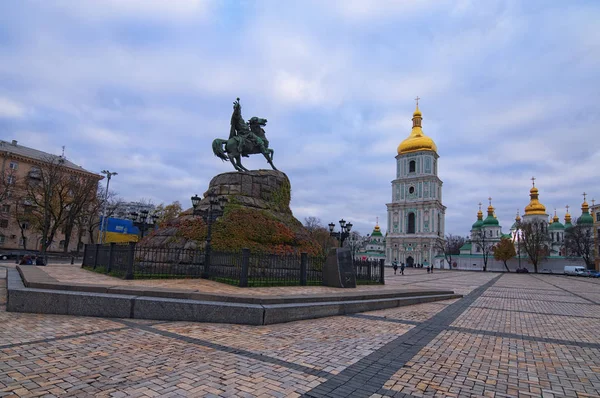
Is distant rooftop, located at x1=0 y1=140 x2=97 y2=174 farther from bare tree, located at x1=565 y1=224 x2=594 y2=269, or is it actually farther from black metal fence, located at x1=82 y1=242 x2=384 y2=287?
bare tree, located at x1=565 y1=224 x2=594 y2=269

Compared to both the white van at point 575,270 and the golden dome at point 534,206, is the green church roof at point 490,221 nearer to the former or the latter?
the golden dome at point 534,206

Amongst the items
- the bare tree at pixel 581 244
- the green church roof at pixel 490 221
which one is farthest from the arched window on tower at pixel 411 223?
the bare tree at pixel 581 244

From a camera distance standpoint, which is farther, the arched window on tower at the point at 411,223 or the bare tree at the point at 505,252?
the arched window on tower at the point at 411,223

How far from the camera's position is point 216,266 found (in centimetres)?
1353

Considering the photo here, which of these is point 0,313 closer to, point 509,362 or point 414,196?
point 509,362

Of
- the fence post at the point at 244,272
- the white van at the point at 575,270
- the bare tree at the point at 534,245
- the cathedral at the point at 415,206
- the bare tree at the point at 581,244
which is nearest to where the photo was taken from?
the fence post at the point at 244,272

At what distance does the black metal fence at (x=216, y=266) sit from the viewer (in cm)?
1280

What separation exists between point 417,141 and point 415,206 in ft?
47.1

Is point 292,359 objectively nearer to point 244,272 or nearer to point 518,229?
point 244,272

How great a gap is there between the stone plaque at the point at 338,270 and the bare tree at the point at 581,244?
6477 cm

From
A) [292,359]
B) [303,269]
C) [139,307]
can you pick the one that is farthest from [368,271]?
[292,359]

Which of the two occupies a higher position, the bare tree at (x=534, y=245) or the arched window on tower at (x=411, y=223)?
the arched window on tower at (x=411, y=223)

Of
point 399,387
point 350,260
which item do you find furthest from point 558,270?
point 399,387

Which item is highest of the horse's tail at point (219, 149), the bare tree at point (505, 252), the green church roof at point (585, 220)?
the green church roof at point (585, 220)
